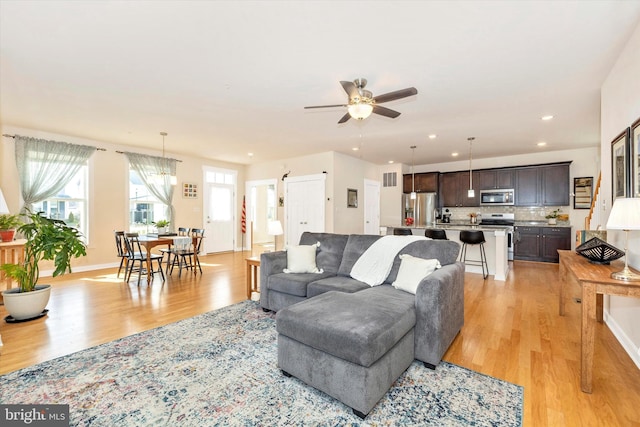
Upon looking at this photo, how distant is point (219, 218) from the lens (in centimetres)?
830

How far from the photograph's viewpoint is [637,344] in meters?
2.30

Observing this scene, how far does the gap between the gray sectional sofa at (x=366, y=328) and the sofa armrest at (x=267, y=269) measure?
27 centimetres

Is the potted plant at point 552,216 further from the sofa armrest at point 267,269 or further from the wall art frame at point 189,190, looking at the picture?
the wall art frame at point 189,190

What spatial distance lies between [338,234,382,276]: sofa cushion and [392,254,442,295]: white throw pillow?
643 mm

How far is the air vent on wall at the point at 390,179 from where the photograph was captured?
8.71 metres

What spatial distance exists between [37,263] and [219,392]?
2.85 m

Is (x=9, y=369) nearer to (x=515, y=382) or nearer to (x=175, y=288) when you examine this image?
(x=175, y=288)

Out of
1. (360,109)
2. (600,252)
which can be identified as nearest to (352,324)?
(360,109)

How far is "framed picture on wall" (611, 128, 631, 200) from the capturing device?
250 cm

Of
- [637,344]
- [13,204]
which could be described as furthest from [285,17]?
[13,204]

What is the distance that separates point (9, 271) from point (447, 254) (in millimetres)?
4720

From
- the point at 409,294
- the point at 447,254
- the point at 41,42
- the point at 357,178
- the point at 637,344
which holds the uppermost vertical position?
the point at 41,42

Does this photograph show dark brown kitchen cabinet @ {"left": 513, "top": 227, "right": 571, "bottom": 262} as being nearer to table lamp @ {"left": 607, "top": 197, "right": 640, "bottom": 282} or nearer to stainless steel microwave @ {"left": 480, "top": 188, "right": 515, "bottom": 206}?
stainless steel microwave @ {"left": 480, "top": 188, "right": 515, "bottom": 206}

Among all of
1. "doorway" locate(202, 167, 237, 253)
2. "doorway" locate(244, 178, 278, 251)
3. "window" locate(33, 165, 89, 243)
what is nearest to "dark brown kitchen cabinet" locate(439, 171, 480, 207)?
"doorway" locate(244, 178, 278, 251)
